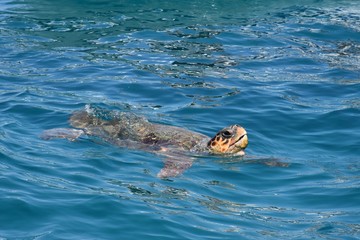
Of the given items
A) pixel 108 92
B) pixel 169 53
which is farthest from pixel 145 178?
pixel 169 53

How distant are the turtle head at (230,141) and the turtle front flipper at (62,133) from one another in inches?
74.9

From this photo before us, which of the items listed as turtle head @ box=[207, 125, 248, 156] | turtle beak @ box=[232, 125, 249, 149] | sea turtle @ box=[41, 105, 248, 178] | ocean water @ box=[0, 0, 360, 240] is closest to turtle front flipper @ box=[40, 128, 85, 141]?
sea turtle @ box=[41, 105, 248, 178]

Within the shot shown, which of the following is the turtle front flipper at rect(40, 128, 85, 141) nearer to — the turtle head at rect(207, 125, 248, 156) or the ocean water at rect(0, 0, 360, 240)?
the ocean water at rect(0, 0, 360, 240)

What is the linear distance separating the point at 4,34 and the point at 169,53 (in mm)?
4124

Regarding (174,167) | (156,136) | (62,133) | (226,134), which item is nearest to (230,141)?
(226,134)

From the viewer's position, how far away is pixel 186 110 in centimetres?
1286

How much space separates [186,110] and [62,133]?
8.66ft

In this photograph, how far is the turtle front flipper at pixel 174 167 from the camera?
31.4 feet

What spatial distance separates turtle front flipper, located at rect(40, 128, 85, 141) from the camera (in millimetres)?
10789

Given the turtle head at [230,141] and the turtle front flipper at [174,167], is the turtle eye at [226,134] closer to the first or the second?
the turtle head at [230,141]

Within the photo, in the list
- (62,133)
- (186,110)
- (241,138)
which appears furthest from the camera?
(186,110)

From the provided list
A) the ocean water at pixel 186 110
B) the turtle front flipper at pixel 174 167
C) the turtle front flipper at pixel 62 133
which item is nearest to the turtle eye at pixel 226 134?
the ocean water at pixel 186 110

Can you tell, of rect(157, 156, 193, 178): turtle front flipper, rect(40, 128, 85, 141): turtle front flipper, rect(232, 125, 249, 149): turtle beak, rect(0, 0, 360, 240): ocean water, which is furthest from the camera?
rect(40, 128, 85, 141): turtle front flipper

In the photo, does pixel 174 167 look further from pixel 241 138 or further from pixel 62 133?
pixel 62 133
